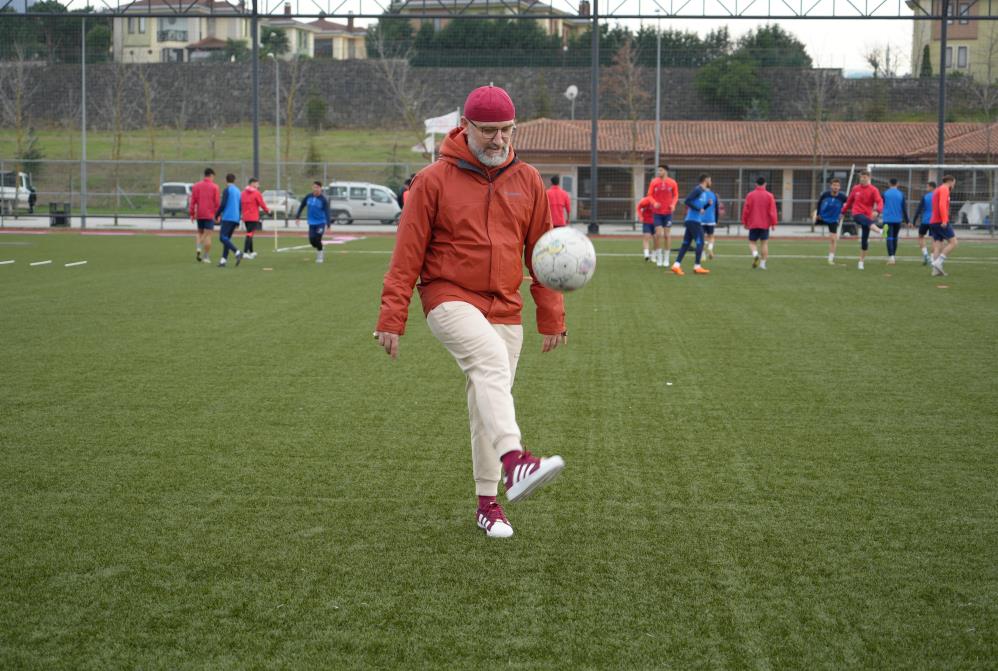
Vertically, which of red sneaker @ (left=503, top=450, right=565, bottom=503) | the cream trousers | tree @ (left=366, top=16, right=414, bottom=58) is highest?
tree @ (left=366, top=16, right=414, bottom=58)

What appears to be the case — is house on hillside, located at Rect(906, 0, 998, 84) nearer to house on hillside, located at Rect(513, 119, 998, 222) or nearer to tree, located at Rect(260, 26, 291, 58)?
house on hillside, located at Rect(513, 119, 998, 222)

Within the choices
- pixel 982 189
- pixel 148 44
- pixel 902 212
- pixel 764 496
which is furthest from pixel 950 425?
pixel 148 44

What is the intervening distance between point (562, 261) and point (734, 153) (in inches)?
2007

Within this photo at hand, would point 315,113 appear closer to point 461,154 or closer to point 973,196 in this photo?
point 973,196

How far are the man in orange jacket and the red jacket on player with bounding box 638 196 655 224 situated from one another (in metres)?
18.1

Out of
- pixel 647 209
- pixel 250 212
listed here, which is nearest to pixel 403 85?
pixel 250 212

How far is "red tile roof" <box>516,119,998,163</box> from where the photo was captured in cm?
5434

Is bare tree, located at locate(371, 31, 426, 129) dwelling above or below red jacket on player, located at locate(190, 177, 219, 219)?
above

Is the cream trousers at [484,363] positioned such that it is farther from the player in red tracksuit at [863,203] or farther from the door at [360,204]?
the door at [360,204]

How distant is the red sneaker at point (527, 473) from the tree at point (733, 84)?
216 ft

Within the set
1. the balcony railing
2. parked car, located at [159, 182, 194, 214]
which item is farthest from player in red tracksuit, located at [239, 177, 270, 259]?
the balcony railing

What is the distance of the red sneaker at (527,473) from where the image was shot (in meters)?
4.68

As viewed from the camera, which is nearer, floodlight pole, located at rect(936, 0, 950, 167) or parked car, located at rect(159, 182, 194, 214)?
floodlight pole, located at rect(936, 0, 950, 167)

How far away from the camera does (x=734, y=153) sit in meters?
54.3
